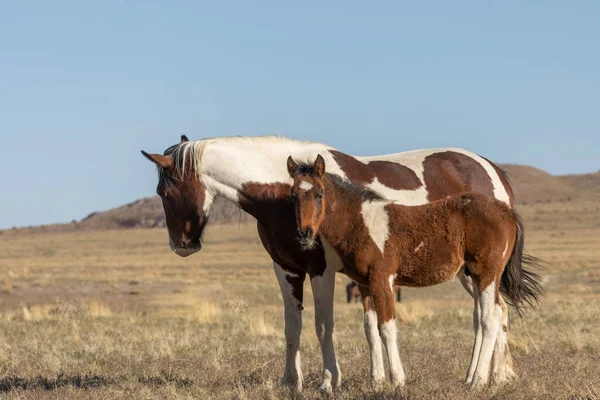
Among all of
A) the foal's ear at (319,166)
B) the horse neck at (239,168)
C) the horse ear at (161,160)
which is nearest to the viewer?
the foal's ear at (319,166)

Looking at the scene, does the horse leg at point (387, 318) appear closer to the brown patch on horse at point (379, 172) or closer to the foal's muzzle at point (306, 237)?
the foal's muzzle at point (306, 237)

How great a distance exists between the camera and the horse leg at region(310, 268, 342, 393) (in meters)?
8.79

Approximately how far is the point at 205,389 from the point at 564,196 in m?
115

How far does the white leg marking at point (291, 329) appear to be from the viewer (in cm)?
930

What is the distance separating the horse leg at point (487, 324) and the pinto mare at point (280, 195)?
55 cm

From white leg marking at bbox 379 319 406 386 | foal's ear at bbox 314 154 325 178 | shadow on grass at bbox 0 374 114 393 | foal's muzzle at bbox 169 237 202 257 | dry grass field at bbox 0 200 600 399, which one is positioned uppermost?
foal's ear at bbox 314 154 325 178

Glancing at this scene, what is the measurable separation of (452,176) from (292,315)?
2222 millimetres

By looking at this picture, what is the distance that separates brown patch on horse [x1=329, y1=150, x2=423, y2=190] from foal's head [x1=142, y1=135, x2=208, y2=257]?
4.60ft

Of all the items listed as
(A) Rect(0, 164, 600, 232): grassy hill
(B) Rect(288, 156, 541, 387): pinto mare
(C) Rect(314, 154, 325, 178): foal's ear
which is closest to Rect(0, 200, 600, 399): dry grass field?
(B) Rect(288, 156, 541, 387): pinto mare

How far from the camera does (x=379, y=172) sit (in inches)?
373

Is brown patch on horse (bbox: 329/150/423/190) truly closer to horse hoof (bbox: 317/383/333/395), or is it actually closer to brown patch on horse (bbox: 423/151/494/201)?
brown patch on horse (bbox: 423/151/494/201)

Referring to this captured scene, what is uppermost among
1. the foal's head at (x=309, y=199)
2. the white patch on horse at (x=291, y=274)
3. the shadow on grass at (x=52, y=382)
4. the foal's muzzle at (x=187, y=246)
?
the foal's head at (x=309, y=199)

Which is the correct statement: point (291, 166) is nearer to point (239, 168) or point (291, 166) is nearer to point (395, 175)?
point (239, 168)

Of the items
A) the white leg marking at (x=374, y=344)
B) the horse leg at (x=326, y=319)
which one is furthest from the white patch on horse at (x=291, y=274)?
the white leg marking at (x=374, y=344)
